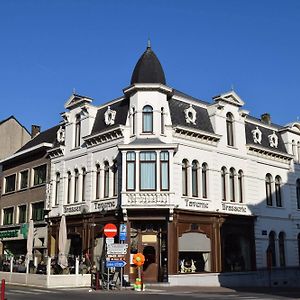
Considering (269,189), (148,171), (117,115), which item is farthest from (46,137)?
(269,189)

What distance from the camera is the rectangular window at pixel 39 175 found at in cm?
3817

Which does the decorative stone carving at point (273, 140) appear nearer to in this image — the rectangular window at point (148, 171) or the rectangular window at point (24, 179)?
the rectangular window at point (148, 171)

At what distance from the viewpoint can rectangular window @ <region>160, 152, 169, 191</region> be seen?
94.7ft

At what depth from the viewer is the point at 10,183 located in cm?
4300

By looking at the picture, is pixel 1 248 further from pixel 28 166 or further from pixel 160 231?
pixel 160 231

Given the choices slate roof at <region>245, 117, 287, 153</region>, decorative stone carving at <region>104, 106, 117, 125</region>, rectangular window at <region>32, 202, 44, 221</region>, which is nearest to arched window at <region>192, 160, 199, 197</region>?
decorative stone carving at <region>104, 106, 117, 125</region>

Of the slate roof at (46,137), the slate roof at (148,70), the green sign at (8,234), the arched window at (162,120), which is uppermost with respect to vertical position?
the slate roof at (148,70)

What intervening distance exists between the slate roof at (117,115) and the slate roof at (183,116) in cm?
300

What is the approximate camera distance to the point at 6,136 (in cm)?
4828

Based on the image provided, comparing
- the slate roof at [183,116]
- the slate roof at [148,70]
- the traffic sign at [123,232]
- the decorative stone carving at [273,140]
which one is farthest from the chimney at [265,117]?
the traffic sign at [123,232]

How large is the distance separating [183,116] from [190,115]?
54 cm

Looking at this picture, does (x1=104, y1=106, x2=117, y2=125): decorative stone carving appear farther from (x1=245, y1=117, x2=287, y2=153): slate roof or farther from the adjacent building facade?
(x1=245, y1=117, x2=287, y2=153): slate roof

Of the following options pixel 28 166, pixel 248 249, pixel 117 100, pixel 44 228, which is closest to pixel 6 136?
pixel 28 166

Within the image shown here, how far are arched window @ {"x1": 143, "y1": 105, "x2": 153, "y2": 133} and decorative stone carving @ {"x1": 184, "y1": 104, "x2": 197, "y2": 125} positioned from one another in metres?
2.63
